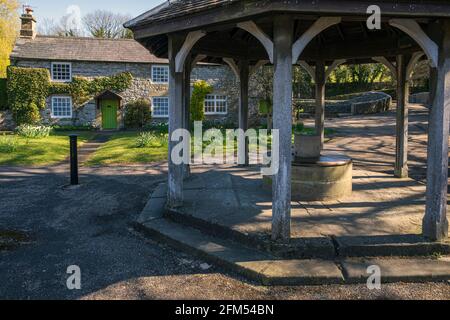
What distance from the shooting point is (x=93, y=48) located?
2850 centimetres

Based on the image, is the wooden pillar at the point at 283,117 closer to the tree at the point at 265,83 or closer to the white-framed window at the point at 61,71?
the tree at the point at 265,83

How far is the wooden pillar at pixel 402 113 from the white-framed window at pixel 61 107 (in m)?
23.9

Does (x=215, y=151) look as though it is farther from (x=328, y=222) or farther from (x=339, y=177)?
(x=328, y=222)

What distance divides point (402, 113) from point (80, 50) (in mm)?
25148

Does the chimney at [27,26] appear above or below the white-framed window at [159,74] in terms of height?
above

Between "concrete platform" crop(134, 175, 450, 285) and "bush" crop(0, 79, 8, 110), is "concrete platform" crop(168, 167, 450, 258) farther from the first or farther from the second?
"bush" crop(0, 79, 8, 110)

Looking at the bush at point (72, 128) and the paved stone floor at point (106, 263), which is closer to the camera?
the paved stone floor at point (106, 263)

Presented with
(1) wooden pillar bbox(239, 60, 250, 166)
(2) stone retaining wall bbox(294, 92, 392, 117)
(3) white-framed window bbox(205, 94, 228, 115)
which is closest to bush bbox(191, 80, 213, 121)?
(3) white-framed window bbox(205, 94, 228, 115)

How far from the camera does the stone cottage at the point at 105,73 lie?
27078 mm

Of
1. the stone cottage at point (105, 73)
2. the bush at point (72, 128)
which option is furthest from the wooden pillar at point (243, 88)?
the bush at point (72, 128)

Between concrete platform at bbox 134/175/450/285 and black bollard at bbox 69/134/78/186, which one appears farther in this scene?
black bollard at bbox 69/134/78/186

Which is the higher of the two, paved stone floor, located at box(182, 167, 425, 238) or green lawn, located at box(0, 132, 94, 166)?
green lawn, located at box(0, 132, 94, 166)

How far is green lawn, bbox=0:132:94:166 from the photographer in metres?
13.6

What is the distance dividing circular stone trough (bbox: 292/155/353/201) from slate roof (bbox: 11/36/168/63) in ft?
75.7
